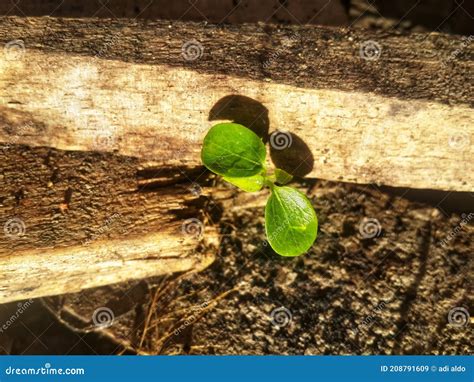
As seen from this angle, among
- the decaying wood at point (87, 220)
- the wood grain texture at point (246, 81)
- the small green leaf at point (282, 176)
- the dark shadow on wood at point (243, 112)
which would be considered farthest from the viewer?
the small green leaf at point (282, 176)

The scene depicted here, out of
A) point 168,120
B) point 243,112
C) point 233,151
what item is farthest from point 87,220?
point 243,112

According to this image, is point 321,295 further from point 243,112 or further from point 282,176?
point 243,112

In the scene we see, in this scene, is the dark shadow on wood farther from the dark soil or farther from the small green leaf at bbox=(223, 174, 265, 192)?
the dark soil

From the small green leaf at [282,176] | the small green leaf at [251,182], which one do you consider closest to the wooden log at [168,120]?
the small green leaf at [282,176]

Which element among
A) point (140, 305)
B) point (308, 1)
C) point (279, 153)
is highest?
point (308, 1)

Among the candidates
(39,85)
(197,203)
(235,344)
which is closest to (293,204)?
(197,203)

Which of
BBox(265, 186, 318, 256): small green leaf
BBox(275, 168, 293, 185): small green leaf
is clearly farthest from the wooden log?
BBox(265, 186, 318, 256): small green leaf

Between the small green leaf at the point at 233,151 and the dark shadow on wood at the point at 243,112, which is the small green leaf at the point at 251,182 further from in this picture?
the dark shadow on wood at the point at 243,112

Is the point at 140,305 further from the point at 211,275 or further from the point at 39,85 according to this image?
the point at 39,85
